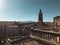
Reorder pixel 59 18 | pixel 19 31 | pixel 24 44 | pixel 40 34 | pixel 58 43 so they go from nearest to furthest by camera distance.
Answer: pixel 58 43
pixel 24 44
pixel 40 34
pixel 59 18
pixel 19 31

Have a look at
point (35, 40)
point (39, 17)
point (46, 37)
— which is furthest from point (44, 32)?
point (39, 17)

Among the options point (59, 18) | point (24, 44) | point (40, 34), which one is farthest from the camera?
point (59, 18)

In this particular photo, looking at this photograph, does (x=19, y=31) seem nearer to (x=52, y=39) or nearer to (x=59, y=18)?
(x=59, y=18)

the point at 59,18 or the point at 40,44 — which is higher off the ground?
the point at 59,18

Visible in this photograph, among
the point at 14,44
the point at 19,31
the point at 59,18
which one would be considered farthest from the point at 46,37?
the point at 19,31

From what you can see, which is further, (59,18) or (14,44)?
(59,18)

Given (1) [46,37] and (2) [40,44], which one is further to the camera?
(1) [46,37]

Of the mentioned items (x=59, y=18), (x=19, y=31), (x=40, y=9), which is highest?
(x=40, y=9)

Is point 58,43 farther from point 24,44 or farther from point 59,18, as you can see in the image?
point 59,18

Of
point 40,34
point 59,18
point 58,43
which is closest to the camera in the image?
point 58,43
